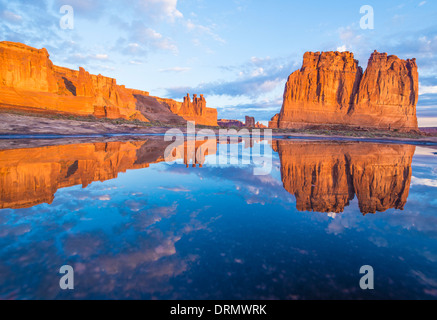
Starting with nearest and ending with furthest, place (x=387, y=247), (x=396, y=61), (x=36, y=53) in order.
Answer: (x=387, y=247) → (x=36, y=53) → (x=396, y=61)

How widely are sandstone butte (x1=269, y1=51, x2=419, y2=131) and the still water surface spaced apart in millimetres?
69862

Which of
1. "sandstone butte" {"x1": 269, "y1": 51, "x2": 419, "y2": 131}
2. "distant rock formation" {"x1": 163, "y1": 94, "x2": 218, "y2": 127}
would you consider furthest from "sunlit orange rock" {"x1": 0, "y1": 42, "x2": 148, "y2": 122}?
"distant rock formation" {"x1": 163, "y1": 94, "x2": 218, "y2": 127}

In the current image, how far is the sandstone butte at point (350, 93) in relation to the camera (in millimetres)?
63469

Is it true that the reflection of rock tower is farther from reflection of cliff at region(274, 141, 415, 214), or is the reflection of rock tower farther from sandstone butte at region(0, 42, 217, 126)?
reflection of cliff at region(274, 141, 415, 214)

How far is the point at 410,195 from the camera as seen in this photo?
5.84 m

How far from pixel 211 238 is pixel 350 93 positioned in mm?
83140

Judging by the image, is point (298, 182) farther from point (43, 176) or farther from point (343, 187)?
point (43, 176)

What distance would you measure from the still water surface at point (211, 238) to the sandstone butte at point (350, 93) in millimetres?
69862

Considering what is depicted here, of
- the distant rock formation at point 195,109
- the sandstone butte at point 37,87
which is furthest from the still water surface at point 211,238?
the distant rock formation at point 195,109

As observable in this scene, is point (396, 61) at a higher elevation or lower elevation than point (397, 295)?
higher

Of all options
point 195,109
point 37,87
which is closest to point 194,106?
point 195,109
